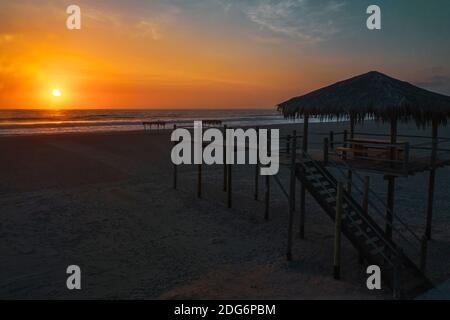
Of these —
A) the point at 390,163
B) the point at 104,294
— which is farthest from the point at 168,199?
the point at 390,163

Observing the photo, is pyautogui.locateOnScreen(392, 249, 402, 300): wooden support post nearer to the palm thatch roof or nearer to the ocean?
the palm thatch roof

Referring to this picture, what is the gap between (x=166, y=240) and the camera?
11719mm

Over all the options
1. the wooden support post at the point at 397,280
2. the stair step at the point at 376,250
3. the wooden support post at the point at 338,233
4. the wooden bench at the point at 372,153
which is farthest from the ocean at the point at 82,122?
the wooden support post at the point at 397,280

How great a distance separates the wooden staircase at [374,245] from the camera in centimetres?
858

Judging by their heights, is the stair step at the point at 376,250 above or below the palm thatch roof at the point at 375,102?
below

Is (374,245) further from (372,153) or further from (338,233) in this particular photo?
(372,153)

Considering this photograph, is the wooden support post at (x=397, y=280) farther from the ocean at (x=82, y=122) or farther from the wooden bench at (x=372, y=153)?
the ocean at (x=82, y=122)

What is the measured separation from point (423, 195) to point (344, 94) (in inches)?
333

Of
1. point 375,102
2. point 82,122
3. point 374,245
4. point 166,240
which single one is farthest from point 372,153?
point 82,122

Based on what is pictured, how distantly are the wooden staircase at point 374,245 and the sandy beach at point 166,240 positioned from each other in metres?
0.49

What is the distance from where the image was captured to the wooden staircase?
28.1 ft

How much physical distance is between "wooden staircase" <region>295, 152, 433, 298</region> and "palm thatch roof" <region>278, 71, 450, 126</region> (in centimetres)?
172

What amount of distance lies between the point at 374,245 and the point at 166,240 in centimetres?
599
